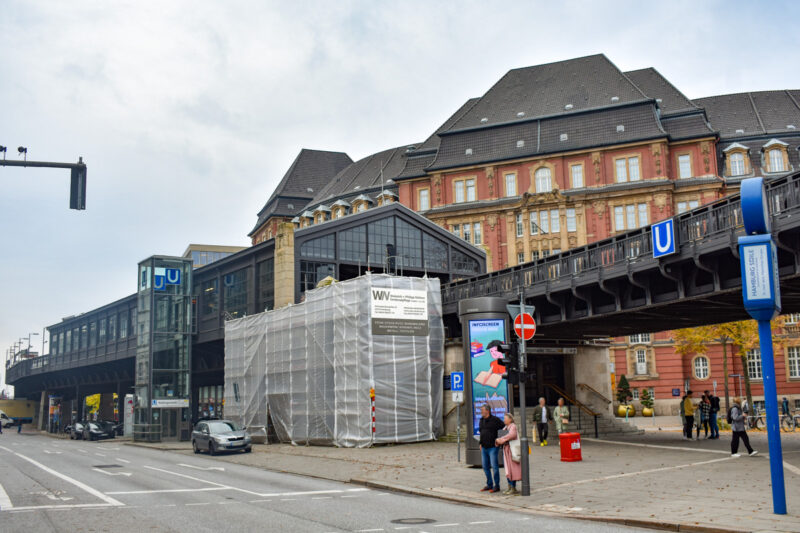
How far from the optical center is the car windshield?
3391 centimetres

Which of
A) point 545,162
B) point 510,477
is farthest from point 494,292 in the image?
point 545,162

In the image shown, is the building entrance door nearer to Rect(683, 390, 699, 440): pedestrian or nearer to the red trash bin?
Rect(683, 390, 699, 440): pedestrian

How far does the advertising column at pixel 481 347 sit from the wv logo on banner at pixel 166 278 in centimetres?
3315

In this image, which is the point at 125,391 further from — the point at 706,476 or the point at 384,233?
the point at 706,476

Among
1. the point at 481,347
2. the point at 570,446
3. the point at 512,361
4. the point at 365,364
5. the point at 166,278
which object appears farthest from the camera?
the point at 166,278

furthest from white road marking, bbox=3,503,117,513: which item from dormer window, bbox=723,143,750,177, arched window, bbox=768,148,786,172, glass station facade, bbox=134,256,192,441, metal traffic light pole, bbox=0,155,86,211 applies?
arched window, bbox=768,148,786,172

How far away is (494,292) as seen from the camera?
3412 centimetres

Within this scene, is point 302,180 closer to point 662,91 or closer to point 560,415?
point 662,91

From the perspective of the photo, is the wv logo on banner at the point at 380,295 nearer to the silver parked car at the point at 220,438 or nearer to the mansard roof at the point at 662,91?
the silver parked car at the point at 220,438

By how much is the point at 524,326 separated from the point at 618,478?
4.35 metres

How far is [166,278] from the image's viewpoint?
2062 inches

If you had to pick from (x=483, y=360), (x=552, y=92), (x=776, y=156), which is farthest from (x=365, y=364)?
(x=776, y=156)

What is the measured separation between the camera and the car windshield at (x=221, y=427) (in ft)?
111

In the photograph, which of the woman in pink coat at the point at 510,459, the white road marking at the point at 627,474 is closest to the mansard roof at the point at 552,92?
the white road marking at the point at 627,474
